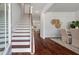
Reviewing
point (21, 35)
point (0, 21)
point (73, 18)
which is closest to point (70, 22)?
point (73, 18)

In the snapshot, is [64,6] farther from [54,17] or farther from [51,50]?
[51,50]

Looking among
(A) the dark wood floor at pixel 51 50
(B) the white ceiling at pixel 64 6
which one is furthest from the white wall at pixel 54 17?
(A) the dark wood floor at pixel 51 50

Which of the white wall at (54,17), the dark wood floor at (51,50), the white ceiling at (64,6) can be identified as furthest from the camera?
the white wall at (54,17)

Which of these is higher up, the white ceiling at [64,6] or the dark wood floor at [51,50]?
the white ceiling at [64,6]

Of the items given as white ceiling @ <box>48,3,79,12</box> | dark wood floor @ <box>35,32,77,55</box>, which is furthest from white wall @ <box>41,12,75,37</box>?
dark wood floor @ <box>35,32,77,55</box>

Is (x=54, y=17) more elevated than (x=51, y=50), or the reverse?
(x=54, y=17)

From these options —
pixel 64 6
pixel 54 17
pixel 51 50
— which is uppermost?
pixel 64 6

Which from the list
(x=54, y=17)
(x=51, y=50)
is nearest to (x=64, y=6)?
(x=54, y=17)

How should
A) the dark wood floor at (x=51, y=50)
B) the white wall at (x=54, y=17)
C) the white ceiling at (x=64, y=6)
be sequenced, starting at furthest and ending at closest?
the white wall at (x=54, y=17) < the white ceiling at (x=64, y=6) < the dark wood floor at (x=51, y=50)

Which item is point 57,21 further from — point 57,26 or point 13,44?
point 13,44

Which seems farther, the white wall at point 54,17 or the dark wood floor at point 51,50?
the white wall at point 54,17

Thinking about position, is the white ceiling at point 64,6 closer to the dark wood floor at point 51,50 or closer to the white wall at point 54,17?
the white wall at point 54,17

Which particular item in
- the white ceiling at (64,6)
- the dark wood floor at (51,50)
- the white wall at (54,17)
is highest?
the white ceiling at (64,6)
